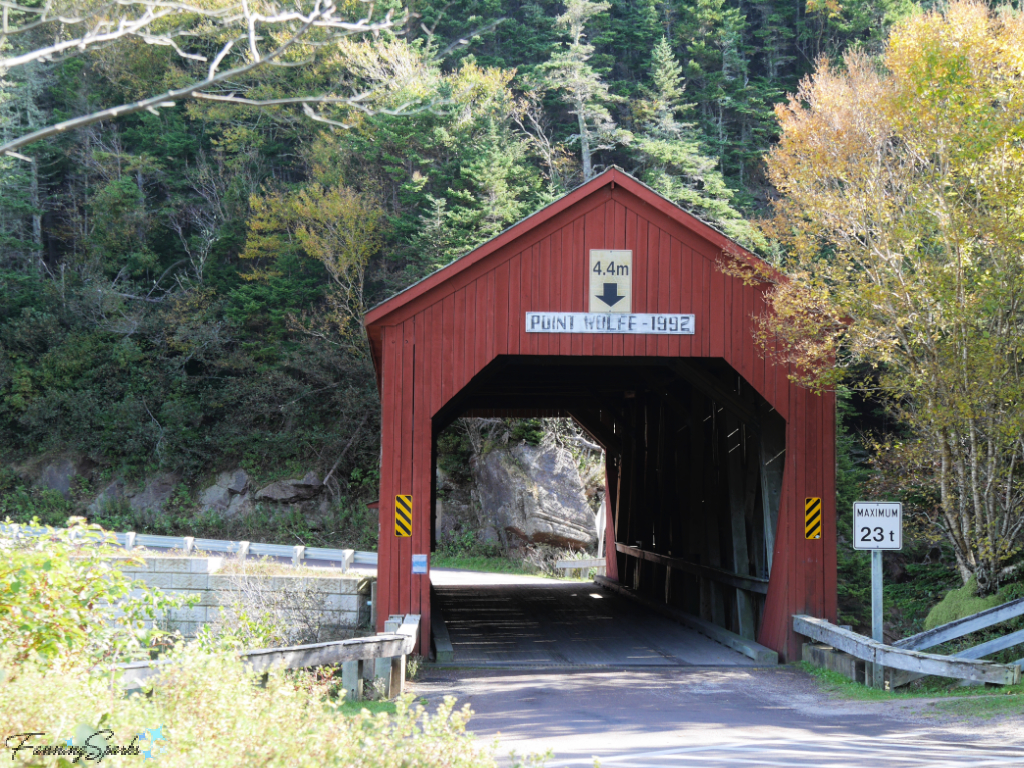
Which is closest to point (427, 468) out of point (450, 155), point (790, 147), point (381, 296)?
point (790, 147)

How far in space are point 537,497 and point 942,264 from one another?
1650 centimetres

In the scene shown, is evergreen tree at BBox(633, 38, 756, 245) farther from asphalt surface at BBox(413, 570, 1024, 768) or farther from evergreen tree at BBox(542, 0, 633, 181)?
asphalt surface at BBox(413, 570, 1024, 768)

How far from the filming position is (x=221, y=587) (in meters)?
13.0

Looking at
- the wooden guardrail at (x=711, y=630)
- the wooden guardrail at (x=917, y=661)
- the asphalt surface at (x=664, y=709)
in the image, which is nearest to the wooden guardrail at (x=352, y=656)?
the asphalt surface at (x=664, y=709)

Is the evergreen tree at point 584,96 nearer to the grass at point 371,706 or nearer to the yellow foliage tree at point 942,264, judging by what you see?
the yellow foliage tree at point 942,264

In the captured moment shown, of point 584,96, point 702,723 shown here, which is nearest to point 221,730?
point 702,723

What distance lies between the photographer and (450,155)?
3027 centimetres

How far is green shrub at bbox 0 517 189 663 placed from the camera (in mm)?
4895

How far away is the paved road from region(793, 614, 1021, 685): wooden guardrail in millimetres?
483

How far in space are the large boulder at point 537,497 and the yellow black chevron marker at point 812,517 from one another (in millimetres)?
14717

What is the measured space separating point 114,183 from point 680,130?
20.9 m

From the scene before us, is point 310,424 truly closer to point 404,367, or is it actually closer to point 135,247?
point 135,247

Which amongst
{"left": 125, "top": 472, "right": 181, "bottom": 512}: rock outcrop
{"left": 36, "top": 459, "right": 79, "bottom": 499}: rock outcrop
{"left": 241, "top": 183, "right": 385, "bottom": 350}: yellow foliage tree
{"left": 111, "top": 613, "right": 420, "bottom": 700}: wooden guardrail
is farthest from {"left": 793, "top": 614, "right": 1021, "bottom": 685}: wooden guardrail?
A: {"left": 36, "top": 459, "right": 79, "bottom": 499}: rock outcrop

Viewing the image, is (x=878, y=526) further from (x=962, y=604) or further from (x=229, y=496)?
(x=229, y=496)
